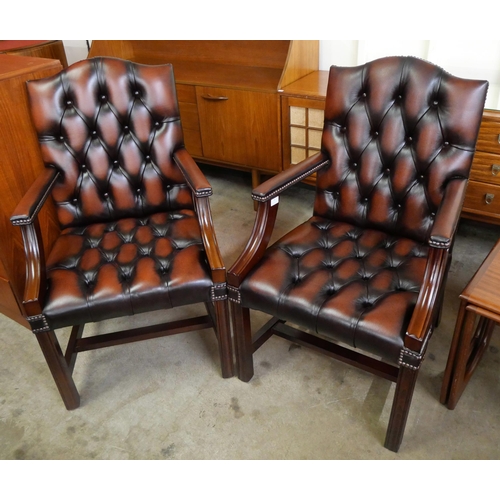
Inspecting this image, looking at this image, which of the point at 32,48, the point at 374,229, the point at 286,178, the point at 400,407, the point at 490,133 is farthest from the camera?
the point at 32,48

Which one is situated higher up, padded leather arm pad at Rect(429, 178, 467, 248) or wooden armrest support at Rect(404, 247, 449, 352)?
padded leather arm pad at Rect(429, 178, 467, 248)

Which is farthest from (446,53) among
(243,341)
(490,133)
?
(243,341)

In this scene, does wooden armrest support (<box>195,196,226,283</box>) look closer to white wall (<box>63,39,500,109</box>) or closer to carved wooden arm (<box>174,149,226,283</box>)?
carved wooden arm (<box>174,149,226,283</box>)

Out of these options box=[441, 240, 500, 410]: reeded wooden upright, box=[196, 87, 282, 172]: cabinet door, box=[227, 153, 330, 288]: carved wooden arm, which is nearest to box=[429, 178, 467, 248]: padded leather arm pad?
box=[441, 240, 500, 410]: reeded wooden upright

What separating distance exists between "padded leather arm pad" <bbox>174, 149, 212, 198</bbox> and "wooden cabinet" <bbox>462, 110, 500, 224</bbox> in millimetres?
1285

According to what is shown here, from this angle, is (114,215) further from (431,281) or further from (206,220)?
(431,281)

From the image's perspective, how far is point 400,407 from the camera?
1.33 m

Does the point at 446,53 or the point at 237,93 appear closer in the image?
the point at 446,53

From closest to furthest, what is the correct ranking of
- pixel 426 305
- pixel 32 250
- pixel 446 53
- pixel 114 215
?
pixel 426 305 → pixel 32 250 → pixel 114 215 → pixel 446 53

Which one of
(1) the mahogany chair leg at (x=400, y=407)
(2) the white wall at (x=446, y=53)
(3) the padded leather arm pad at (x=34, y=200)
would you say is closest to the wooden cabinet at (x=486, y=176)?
(2) the white wall at (x=446, y=53)

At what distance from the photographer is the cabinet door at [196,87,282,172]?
2520mm

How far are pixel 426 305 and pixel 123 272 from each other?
3.18 ft

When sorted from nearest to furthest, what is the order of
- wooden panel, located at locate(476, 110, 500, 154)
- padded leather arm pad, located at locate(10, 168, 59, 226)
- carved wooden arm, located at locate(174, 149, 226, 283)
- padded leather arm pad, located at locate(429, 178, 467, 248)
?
padded leather arm pad, located at locate(429, 178, 467, 248) < padded leather arm pad, located at locate(10, 168, 59, 226) < carved wooden arm, located at locate(174, 149, 226, 283) < wooden panel, located at locate(476, 110, 500, 154)

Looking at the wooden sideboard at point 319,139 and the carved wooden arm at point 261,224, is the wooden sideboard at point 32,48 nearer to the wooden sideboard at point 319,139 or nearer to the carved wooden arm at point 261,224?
the wooden sideboard at point 319,139
